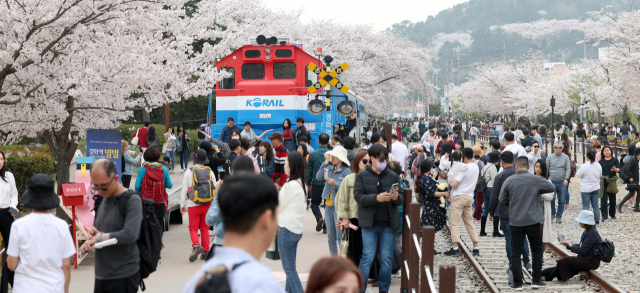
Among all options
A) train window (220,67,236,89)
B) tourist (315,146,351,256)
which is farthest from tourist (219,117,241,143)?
tourist (315,146,351,256)

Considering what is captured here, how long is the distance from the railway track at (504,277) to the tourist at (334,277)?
549 centimetres

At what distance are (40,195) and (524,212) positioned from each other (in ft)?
18.2

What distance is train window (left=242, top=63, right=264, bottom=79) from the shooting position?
50.5ft

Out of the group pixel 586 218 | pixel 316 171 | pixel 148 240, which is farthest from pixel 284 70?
pixel 148 240

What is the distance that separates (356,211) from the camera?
6859 mm

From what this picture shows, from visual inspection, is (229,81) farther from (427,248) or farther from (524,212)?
(427,248)

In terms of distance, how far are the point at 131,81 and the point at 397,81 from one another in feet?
129

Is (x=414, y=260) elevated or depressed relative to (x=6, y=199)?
depressed

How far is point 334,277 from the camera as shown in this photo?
236 cm

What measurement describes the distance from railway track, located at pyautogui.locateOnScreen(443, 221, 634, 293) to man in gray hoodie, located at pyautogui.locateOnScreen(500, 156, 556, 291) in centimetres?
39

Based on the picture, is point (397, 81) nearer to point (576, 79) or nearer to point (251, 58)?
point (576, 79)

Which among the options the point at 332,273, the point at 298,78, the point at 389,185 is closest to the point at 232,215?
the point at 332,273

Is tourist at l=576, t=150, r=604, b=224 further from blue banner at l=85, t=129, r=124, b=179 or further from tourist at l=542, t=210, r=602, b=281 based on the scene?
blue banner at l=85, t=129, r=124, b=179

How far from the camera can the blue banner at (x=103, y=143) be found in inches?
358
